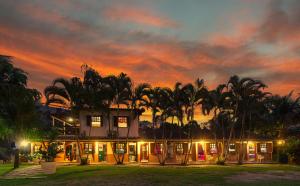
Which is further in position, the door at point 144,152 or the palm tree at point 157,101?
the door at point 144,152

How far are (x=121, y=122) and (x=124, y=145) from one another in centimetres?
246

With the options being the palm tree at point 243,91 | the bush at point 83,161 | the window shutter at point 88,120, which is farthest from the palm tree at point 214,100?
the window shutter at point 88,120

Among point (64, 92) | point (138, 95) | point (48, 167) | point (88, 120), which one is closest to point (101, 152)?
point (88, 120)

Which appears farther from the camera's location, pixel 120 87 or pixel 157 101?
pixel 157 101

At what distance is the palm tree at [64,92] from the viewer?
34.1m

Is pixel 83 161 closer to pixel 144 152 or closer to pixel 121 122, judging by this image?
pixel 121 122

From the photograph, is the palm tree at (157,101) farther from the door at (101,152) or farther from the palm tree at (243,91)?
the palm tree at (243,91)

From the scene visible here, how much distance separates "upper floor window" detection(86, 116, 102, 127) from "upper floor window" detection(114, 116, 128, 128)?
1.66 metres

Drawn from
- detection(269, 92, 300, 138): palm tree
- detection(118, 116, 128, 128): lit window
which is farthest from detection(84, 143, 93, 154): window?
detection(269, 92, 300, 138): palm tree

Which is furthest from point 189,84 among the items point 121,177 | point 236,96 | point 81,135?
point 121,177

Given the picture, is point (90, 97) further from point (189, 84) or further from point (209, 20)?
point (209, 20)

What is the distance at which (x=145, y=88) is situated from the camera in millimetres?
37531

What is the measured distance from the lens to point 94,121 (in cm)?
4062

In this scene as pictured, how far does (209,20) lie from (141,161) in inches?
853
